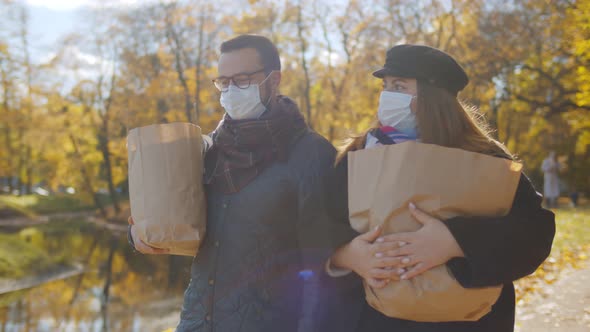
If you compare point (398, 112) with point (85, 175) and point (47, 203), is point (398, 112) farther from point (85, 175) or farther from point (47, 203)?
point (47, 203)

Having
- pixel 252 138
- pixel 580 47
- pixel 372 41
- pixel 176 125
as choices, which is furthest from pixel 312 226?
pixel 372 41

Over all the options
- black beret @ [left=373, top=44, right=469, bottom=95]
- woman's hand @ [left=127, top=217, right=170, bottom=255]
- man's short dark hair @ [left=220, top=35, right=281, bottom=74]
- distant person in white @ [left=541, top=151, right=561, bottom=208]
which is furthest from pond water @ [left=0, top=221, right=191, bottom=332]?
distant person in white @ [left=541, top=151, right=561, bottom=208]

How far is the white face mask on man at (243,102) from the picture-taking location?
2.47 m

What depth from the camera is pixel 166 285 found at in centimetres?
1509

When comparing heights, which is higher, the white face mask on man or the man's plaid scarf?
the white face mask on man

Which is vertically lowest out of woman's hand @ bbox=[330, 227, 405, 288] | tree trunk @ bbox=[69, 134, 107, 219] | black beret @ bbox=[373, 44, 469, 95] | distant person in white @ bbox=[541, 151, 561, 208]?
tree trunk @ bbox=[69, 134, 107, 219]

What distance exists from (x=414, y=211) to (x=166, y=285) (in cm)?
1420

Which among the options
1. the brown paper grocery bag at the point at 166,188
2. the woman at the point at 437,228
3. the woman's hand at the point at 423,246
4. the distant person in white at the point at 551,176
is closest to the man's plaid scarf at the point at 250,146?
the brown paper grocery bag at the point at 166,188

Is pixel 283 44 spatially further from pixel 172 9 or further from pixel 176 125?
pixel 176 125

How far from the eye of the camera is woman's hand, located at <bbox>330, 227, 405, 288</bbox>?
181 centimetres

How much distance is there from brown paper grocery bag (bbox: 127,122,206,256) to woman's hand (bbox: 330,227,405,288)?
0.66 meters

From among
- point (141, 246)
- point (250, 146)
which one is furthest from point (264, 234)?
point (141, 246)

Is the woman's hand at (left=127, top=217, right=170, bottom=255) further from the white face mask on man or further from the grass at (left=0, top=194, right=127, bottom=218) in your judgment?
the grass at (left=0, top=194, right=127, bottom=218)

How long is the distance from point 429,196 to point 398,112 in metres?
0.49
